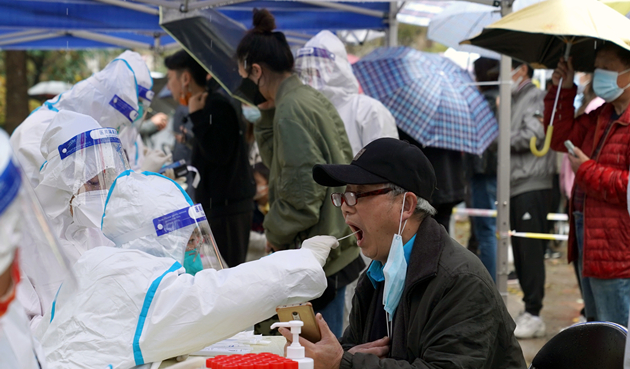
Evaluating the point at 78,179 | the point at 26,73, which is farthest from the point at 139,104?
the point at 26,73

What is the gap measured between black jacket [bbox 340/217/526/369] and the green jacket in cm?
122

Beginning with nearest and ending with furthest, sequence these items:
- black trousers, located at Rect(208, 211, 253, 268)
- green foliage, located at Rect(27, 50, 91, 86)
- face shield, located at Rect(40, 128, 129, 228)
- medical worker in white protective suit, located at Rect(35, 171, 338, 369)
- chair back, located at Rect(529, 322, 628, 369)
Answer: medical worker in white protective suit, located at Rect(35, 171, 338, 369)
chair back, located at Rect(529, 322, 628, 369)
face shield, located at Rect(40, 128, 129, 228)
black trousers, located at Rect(208, 211, 253, 268)
green foliage, located at Rect(27, 50, 91, 86)

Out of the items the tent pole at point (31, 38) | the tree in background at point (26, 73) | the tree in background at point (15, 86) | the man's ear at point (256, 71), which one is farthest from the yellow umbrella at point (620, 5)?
the tree in background at point (15, 86)

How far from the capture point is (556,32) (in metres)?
3.58

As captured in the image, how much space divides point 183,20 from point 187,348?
2988mm

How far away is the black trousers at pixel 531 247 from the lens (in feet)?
18.9

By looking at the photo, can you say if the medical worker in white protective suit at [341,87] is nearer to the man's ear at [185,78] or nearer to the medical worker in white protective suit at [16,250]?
the man's ear at [185,78]

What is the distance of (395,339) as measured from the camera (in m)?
2.30

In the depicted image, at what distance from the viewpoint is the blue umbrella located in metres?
5.38

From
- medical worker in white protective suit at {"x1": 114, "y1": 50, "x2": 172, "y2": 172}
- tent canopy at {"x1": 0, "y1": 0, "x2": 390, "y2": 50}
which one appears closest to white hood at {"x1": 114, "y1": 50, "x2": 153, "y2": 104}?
medical worker in white protective suit at {"x1": 114, "y1": 50, "x2": 172, "y2": 172}

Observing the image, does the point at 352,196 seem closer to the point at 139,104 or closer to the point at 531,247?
the point at 139,104

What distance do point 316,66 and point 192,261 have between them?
97.5 inches

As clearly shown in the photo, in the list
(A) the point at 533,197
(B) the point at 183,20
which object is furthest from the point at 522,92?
(B) the point at 183,20

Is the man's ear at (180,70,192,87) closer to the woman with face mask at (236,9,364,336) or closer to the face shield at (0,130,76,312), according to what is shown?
the woman with face mask at (236,9,364,336)
